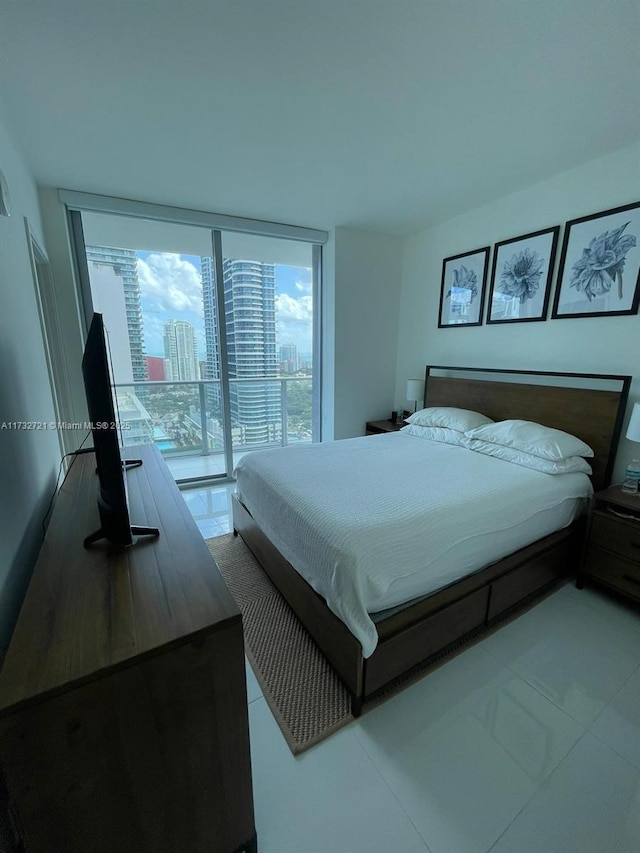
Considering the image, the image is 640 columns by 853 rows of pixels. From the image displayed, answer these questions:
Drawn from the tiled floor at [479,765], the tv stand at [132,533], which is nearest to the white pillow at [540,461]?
the tiled floor at [479,765]

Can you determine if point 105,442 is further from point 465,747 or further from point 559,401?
point 559,401

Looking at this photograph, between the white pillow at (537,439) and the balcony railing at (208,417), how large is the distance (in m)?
2.39

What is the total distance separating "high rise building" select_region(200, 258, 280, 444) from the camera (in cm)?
368

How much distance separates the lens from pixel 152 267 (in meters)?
3.45

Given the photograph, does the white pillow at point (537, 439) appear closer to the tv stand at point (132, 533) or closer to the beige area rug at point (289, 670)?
the beige area rug at point (289, 670)

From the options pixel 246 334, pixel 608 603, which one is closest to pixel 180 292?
pixel 246 334

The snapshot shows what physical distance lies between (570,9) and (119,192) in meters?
2.95

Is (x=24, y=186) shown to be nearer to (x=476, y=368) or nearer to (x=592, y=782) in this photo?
(x=476, y=368)

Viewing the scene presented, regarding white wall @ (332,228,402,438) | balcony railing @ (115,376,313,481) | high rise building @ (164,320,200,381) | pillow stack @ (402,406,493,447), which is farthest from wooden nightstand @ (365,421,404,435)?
high rise building @ (164,320,200,381)

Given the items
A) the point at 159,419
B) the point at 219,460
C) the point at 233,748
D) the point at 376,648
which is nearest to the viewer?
the point at 233,748

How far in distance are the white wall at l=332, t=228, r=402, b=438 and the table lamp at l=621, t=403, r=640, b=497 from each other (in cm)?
244

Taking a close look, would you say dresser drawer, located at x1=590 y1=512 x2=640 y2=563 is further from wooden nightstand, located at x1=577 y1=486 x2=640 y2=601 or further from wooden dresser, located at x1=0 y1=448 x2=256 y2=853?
wooden dresser, located at x1=0 y1=448 x2=256 y2=853

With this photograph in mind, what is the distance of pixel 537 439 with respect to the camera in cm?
231

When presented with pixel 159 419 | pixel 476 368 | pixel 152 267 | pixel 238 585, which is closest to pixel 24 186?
pixel 152 267
